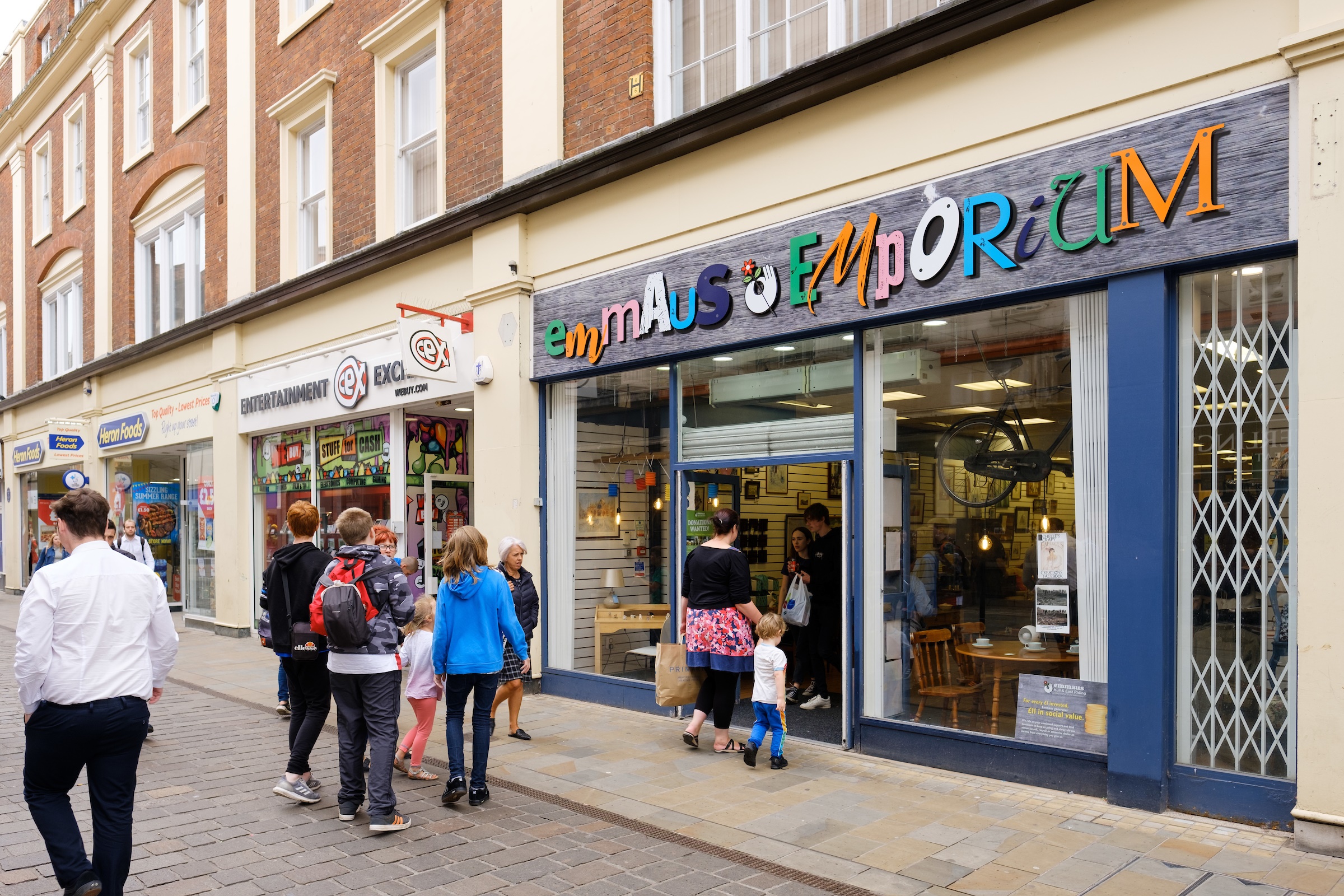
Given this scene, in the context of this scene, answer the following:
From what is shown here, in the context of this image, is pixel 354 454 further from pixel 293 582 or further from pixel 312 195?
pixel 293 582

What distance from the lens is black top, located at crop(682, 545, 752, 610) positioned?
702cm

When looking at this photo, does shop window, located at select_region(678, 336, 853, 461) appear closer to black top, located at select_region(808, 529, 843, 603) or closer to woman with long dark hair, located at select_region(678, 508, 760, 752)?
woman with long dark hair, located at select_region(678, 508, 760, 752)

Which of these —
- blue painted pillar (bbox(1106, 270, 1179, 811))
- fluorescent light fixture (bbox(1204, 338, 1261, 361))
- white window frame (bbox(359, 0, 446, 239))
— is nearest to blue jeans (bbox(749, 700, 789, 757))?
blue painted pillar (bbox(1106, 270, 1179, 811))

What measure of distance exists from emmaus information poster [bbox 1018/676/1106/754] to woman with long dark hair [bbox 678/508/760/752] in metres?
1.87

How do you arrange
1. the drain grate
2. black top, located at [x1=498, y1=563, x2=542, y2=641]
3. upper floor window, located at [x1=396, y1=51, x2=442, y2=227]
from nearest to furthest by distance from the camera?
the drain grate < black top, located at [x1=498, y1=563, x2=542, y2=641] < upper floor window, located at [x1=396, y1=51, x2=442, y2=227]

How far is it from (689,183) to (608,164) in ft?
3.06

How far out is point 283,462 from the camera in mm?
14008

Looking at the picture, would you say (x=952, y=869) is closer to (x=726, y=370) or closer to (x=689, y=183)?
(x=726, y=370)

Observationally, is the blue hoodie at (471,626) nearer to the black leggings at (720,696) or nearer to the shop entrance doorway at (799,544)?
the black leggings at (720,696)

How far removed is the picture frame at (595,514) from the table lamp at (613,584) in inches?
13.9

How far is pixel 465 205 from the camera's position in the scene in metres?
10.1

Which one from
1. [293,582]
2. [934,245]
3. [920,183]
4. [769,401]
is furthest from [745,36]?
[293,582]

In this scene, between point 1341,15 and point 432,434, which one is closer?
point 1341,15

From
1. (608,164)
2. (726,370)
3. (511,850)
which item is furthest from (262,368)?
(511,850)
